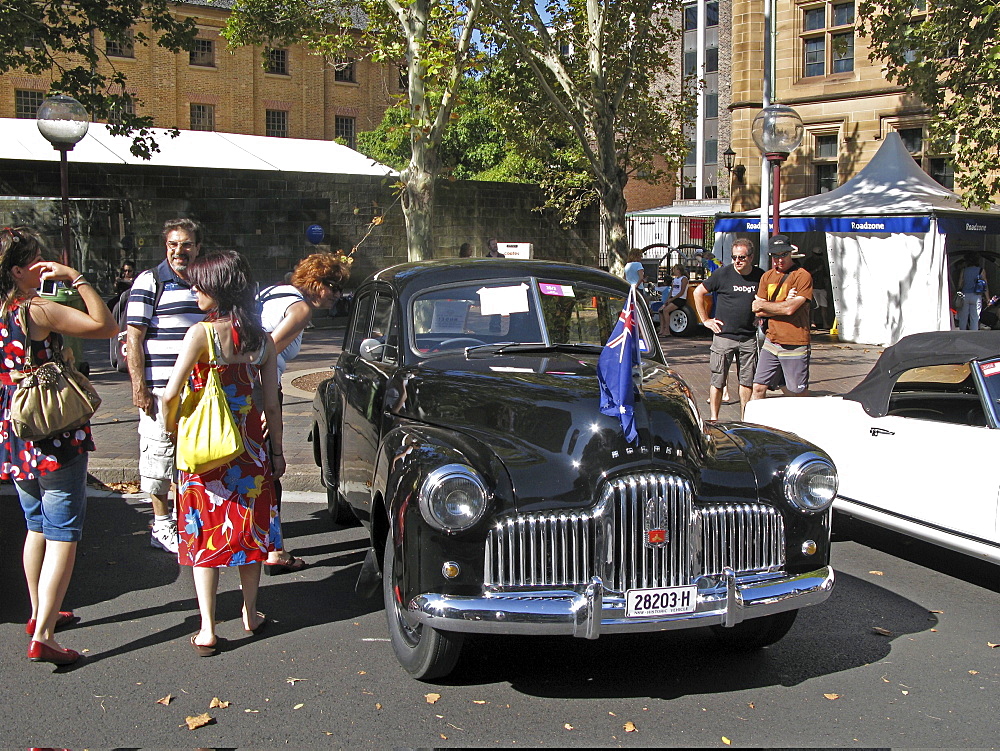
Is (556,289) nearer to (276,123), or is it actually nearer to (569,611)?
(569,611)

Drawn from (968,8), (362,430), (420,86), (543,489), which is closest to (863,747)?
(543,489)

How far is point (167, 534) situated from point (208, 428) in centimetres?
205

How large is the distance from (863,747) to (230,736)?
2.36m

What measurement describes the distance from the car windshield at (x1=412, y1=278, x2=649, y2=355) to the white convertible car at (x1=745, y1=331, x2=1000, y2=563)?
1.81 metres

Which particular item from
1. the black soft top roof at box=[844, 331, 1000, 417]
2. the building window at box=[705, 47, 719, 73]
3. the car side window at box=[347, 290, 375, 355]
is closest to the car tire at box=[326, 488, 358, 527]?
the car side window at box=[347, 290, 375, 355]

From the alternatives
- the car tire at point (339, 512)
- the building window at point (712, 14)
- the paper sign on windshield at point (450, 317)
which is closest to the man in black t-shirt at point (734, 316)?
the car tire at point (339, 512)

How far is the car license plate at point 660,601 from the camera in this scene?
4059mm

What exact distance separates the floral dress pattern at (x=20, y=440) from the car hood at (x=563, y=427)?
1.56 meters

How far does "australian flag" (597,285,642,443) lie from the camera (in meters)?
4.37

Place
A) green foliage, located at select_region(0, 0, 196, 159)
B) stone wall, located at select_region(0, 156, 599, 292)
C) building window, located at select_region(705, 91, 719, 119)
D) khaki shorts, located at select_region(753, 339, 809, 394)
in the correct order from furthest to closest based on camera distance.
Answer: building window, located at select_region(705, 91, 719, 119) → stone wall, located at select_region(0, 156, 599, 292) → green foliage, located at select_region(0, 0, 196, 159) → khaki shorts, located at select_region(753, 339, 809, 394)

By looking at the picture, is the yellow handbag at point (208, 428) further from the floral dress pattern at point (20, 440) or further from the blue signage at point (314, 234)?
the blue signage at point (314, 234)

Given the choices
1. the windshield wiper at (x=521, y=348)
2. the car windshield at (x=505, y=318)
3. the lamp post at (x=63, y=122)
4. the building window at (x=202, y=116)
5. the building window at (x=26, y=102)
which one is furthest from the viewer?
the building window at (x=202, y=116)

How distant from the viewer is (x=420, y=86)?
12906 mm

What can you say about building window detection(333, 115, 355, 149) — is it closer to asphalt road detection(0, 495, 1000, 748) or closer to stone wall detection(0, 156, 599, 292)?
stone wall detection(0, 156, 599, 292)
